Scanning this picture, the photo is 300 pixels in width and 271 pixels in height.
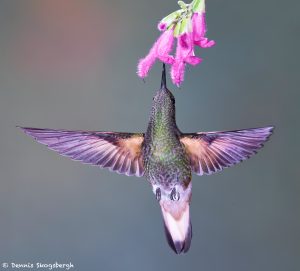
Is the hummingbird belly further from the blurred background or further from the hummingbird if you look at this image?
the blurred background

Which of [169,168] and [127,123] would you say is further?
[127,123]

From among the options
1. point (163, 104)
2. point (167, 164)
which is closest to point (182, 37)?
point (163, 104)

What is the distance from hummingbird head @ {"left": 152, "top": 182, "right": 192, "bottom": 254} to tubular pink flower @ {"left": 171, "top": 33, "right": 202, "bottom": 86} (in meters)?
0.25

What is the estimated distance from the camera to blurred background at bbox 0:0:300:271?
1622 millimetres

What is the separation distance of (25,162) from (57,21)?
1.76ft

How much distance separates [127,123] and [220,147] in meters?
0.91

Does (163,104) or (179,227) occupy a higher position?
(163,104)

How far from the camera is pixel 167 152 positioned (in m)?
0.75

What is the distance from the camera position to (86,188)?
163 centimetres

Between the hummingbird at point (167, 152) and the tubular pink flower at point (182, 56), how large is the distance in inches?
2.7

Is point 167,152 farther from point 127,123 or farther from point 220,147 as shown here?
point 127,123

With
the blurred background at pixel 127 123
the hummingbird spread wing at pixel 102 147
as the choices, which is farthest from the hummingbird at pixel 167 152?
the blurred background at pixel 127 123

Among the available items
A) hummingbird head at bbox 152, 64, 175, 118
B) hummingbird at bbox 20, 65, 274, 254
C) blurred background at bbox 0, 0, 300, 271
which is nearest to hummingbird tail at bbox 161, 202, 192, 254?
hummingbird at bbox 20, 65, 274, 254

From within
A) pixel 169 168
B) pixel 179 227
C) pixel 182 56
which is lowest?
pixel 179 227
